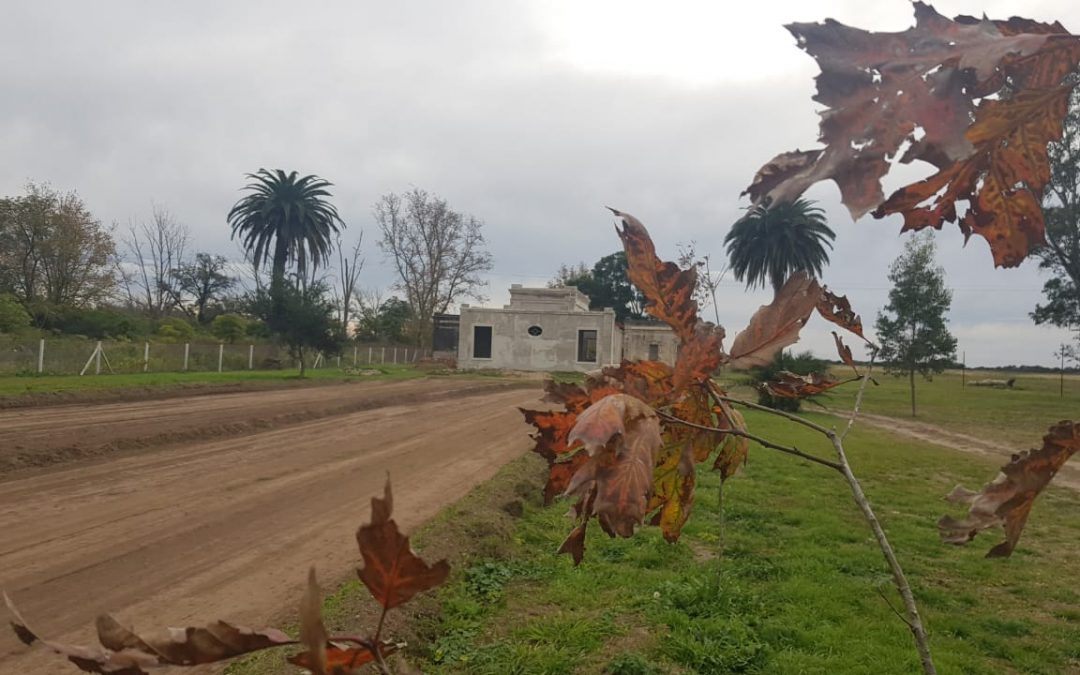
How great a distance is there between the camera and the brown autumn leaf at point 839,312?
147cm

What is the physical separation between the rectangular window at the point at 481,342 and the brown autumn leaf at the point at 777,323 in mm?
47027

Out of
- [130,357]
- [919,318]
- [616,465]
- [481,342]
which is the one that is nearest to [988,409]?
[919,318]

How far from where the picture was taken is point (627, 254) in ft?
4.34

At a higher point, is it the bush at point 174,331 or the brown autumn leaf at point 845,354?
the bush at point 174,331

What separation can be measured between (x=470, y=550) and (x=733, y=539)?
10.0 ft

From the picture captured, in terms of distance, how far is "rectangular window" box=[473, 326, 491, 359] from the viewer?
48.4 m

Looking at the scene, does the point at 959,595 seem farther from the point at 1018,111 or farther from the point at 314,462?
the point at 314,462

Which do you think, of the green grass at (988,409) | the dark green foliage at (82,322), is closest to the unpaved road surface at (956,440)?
the green grass at (988,409)

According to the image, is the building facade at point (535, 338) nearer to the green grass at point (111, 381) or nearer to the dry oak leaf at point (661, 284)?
the green grass at point (111, 381)

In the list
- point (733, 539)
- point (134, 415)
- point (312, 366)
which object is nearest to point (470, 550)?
point (733, 539)

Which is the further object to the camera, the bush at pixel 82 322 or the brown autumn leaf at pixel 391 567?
the bush at pixel 82 322

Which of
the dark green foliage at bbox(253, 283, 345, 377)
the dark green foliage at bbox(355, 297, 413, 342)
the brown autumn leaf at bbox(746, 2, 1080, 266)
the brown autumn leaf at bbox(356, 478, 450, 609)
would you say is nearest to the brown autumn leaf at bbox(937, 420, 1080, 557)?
the brown autumn leaf at bbox(746, 2, 1080, 266)

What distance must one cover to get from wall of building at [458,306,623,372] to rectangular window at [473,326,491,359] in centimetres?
29

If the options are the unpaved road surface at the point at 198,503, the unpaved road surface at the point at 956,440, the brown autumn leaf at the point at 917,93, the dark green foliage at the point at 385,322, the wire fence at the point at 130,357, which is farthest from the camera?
the dark green foliage at the point at 385,322
